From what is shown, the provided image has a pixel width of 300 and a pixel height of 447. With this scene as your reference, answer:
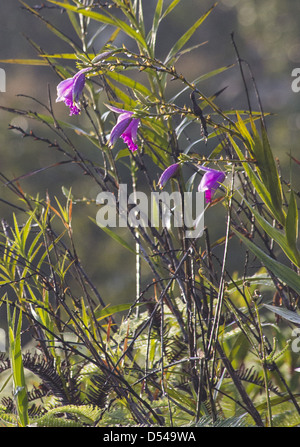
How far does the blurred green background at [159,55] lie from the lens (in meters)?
3.15

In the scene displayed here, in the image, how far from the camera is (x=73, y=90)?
0.59 meters

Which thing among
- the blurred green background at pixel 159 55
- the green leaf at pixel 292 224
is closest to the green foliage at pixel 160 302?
the green leaf at pixel 292 224

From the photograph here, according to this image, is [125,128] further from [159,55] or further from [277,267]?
[159,55]

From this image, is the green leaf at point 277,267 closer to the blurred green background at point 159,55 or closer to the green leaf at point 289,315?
the green leaf at point 289,315

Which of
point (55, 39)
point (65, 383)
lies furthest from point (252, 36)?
point (65, 383)

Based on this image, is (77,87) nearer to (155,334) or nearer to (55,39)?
(155,334)

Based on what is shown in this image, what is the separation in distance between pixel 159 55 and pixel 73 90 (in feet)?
13.1

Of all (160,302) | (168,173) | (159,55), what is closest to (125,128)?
(168,173)

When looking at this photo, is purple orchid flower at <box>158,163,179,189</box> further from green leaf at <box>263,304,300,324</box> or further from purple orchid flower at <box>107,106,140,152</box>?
green leaf at <box>263,304,300,324</box>

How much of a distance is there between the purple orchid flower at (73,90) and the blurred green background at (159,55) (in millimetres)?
2317

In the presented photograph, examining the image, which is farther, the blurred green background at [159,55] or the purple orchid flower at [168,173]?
the blurred green background at [159,55]

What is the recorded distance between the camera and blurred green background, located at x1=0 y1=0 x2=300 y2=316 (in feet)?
10.3

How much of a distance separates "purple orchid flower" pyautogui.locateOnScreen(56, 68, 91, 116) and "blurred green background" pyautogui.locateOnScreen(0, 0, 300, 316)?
2.32m
